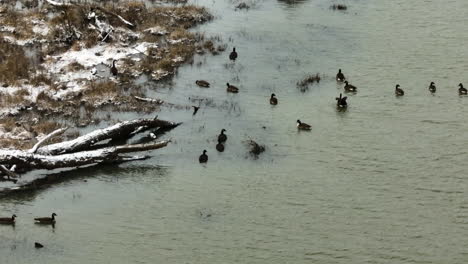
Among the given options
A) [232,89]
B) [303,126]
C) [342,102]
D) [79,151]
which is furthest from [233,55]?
[79,151]

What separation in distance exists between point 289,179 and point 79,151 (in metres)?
10.2

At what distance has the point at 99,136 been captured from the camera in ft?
108

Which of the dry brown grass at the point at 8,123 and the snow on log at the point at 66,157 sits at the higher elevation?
the dry brown grass at the point at 8,123

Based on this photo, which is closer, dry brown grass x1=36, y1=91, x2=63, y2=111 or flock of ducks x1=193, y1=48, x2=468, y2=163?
flock of ducks x1=193, y1=48, x2=468, y2=163

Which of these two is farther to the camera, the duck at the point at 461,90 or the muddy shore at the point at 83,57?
the duck at the point at 461,90

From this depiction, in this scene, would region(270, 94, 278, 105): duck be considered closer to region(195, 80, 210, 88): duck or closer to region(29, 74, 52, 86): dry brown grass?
region(195, 80, 210, 88): duck

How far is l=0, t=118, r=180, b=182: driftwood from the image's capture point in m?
30.1

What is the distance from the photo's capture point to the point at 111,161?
106ft

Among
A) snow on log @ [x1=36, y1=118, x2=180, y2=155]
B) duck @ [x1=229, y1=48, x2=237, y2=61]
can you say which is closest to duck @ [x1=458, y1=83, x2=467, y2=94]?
duck @ [x1=229, y1=48, x2=237, y2=61]

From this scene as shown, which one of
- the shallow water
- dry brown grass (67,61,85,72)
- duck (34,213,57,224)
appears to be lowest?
duck (34,213,57,224)

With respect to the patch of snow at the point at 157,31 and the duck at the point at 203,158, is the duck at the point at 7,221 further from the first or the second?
the patch of snow at the point at 157,31

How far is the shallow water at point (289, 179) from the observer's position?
26.0 metres

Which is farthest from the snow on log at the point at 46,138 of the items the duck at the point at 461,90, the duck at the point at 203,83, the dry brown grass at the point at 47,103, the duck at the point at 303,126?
the duck at the point at 461,90

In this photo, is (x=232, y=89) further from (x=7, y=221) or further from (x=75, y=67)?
(x=7, y=221)
